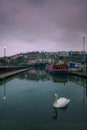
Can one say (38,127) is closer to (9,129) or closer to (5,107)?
(9,129)

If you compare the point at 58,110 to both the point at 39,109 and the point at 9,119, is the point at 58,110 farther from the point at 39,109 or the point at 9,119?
the point at 9,119

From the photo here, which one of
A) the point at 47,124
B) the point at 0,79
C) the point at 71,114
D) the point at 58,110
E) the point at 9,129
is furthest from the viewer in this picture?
the point at 0,79

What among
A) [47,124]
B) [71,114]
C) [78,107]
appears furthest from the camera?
[78,107]

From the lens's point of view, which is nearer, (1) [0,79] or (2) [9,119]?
(2) [9,119]

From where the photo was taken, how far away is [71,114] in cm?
1484

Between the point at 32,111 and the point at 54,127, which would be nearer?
the point at 54,127

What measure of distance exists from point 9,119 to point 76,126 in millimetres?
4228

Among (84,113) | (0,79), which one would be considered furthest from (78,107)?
(0,79)

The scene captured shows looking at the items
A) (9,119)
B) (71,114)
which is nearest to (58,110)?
(71,114)

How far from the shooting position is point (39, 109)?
16516 millimetres

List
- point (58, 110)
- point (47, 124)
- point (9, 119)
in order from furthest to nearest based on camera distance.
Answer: point (58, 110) → point (9, 119) → point (47, 124)

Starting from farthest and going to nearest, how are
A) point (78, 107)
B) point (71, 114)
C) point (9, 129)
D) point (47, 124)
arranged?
point (78, 107), point (71, 114), point (47, 124), point (9, 129)

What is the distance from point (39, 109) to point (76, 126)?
506 cm

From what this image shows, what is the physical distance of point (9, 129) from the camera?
11.3 m
